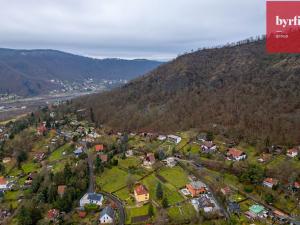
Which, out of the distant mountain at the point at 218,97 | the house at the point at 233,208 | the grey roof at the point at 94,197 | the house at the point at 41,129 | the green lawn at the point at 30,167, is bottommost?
the house at the point at 233,208

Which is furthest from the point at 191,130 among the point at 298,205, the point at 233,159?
the point at 298,205

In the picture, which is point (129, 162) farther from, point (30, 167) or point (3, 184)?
point (3, 184)

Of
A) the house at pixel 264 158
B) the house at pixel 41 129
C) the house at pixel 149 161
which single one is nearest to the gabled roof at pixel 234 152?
the house at pixel 264 158

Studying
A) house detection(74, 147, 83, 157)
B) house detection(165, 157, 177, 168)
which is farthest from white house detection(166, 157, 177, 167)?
house detection(74, 147, 83, 157)

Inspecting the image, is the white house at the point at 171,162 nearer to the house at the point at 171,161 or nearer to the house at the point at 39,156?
the house at the point at 171,161

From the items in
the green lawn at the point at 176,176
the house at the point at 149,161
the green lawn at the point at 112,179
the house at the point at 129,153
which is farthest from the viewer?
the house at the point at 129,153

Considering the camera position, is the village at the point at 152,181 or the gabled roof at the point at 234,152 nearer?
the village at the point at 152,181
